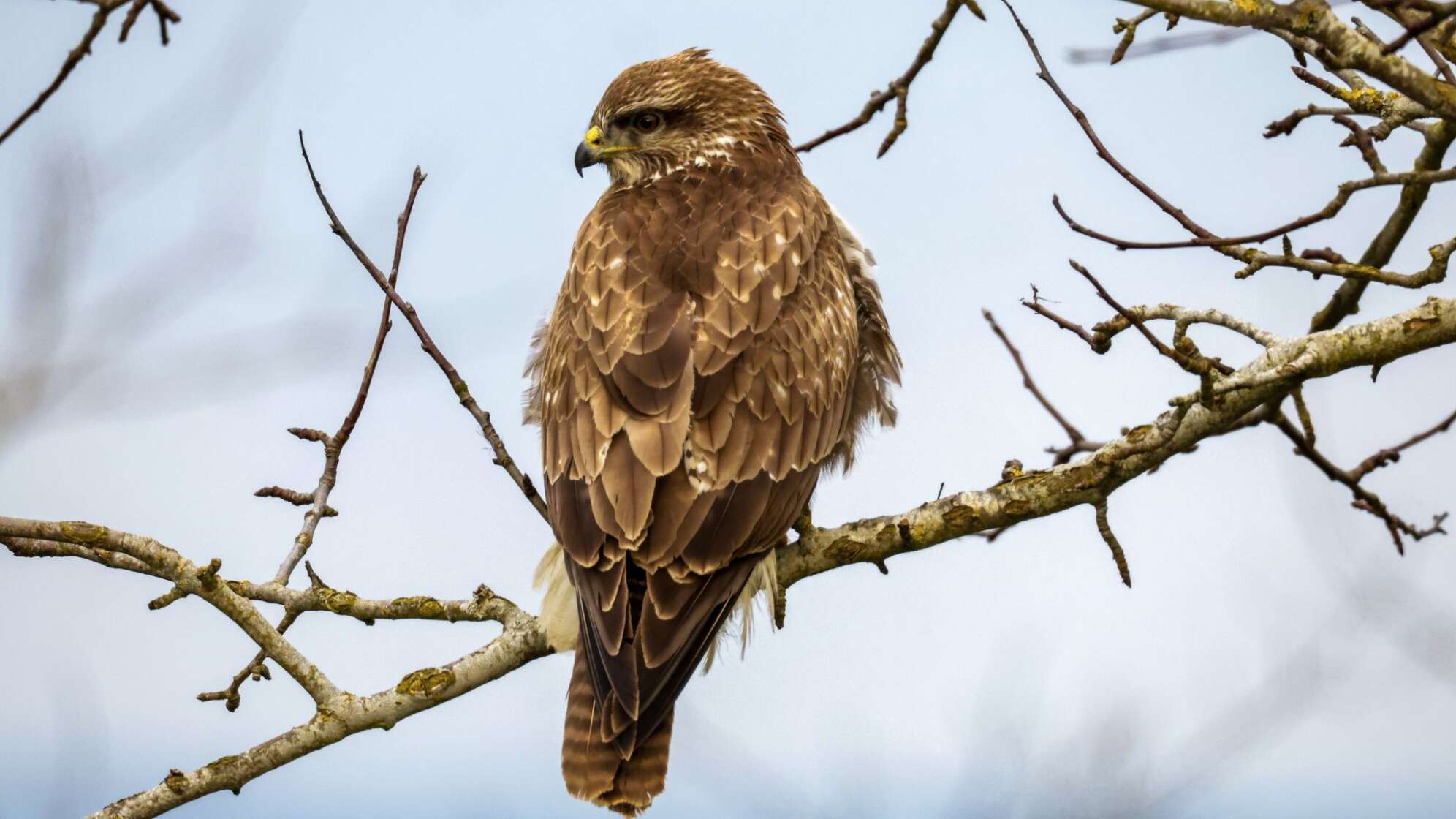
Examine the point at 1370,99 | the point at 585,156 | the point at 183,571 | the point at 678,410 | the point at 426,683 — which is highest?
the point at 585,156

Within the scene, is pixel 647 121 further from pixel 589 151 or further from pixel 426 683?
pixel 426 683

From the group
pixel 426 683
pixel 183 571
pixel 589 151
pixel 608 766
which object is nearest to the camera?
pixel 608 766

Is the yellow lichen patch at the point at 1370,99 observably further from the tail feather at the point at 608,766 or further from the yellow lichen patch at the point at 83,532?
the yellow lichen patch at the point at 83,532

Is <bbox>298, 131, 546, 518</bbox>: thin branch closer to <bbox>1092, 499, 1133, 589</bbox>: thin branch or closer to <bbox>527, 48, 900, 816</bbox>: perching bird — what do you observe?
<bbox>527, 48, 900, 816</bbox>: perching bird

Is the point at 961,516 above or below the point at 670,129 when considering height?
below

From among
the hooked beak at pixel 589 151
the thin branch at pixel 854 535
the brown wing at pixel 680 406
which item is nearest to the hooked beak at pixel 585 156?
the hooked beak at pixel 589 151

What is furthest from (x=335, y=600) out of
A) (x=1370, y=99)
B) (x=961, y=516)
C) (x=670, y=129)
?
(x=1370, y=99)

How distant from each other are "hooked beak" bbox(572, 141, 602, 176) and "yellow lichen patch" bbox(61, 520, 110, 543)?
2677 mm

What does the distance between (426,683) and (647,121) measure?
9.07 feet

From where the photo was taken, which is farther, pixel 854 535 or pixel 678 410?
pixel 854 535

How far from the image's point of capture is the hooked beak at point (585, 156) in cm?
634

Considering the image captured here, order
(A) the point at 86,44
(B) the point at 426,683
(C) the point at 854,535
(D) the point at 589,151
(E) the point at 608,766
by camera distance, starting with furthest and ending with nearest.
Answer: (D) the point at 589,151 → (C) the point at 854,535 → (B) the point at 426,683 → (E) the point at 608,766 → (A) the point at 86,44

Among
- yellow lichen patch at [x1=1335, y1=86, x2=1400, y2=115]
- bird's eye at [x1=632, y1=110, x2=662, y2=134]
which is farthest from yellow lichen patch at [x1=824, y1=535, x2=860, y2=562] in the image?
bird's eye at [x1=632, y1=110, x2=662, y2=134]

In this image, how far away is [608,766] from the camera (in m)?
4.39
